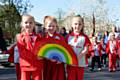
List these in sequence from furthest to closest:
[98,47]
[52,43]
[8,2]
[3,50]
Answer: [8,2] → [98,47] → [3,50] → [52,43]

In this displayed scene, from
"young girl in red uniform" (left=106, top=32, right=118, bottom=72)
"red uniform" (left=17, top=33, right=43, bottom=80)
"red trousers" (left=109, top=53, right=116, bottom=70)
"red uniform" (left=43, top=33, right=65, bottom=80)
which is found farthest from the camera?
"red trousers" (left=109, top=53, right=116, bottom=70)

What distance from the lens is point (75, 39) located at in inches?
263

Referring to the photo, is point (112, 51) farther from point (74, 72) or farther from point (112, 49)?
point (74, 72)

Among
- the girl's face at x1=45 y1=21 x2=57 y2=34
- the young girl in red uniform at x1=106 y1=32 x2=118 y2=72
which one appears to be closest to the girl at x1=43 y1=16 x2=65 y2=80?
the girl's face at x1=45 y1=21 x2=57 y2=34

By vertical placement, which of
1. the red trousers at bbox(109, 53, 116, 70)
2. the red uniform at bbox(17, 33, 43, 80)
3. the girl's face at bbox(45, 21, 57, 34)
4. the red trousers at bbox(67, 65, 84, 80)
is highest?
the girl's face at bbox(45, 21, 57, 34)

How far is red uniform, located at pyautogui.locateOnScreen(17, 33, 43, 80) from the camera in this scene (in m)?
6.34

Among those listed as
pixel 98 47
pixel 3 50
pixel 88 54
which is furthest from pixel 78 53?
pixel 98 47

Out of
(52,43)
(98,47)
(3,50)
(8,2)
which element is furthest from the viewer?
(8,2)

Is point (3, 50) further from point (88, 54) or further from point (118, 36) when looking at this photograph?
point (118, 36)

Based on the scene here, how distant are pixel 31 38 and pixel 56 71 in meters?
0.67

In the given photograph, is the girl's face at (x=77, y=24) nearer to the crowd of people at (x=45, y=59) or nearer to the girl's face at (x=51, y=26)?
the crowd of people at (x=45, y=59)

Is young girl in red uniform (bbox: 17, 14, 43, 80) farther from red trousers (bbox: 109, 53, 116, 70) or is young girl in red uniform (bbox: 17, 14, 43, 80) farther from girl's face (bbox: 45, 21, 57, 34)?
red trousers (bbox: 109, 53, 116, 70)

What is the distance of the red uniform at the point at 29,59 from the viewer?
20.8ft

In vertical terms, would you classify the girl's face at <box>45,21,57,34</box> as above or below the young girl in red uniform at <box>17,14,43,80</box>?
above
